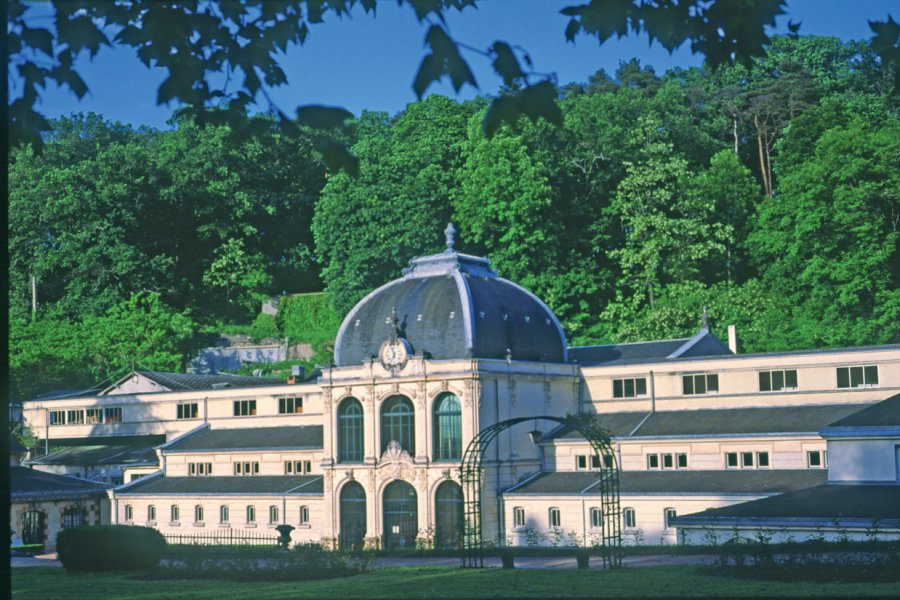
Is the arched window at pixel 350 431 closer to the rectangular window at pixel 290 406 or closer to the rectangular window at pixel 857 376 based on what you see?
the rectangular window at pixel 290 406

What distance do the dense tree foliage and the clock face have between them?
22249mm

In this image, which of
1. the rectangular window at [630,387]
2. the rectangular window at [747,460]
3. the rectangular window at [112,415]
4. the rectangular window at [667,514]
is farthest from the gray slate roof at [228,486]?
the rectangular window at [747,460]

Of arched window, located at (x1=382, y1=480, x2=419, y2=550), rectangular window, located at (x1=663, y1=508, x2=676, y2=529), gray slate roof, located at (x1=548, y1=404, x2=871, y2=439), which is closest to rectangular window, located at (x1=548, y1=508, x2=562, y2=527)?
gray slate roof, located at (x1=548, y1=404, x2=871, y2=439)

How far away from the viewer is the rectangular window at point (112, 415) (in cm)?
8375

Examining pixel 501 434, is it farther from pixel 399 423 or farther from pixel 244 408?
pixel 244 408

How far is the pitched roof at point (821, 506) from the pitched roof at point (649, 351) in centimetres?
2017

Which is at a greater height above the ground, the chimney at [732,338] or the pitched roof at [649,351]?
the chimney at [732,338]

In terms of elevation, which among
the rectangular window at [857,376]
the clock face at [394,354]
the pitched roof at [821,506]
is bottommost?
the pitched roof at [821,506]

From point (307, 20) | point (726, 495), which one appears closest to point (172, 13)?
point (307, 20)

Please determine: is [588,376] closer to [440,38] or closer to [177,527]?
[177,527]

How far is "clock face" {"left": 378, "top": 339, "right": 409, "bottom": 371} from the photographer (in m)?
64.3

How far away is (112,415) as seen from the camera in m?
84.4

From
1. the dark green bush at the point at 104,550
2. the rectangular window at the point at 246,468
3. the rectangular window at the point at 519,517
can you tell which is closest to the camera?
the dark green bush at the point at 104,550

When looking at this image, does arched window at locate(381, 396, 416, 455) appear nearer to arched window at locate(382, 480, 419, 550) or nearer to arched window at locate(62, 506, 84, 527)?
arched window at locate(382, 480, 419, 550)
